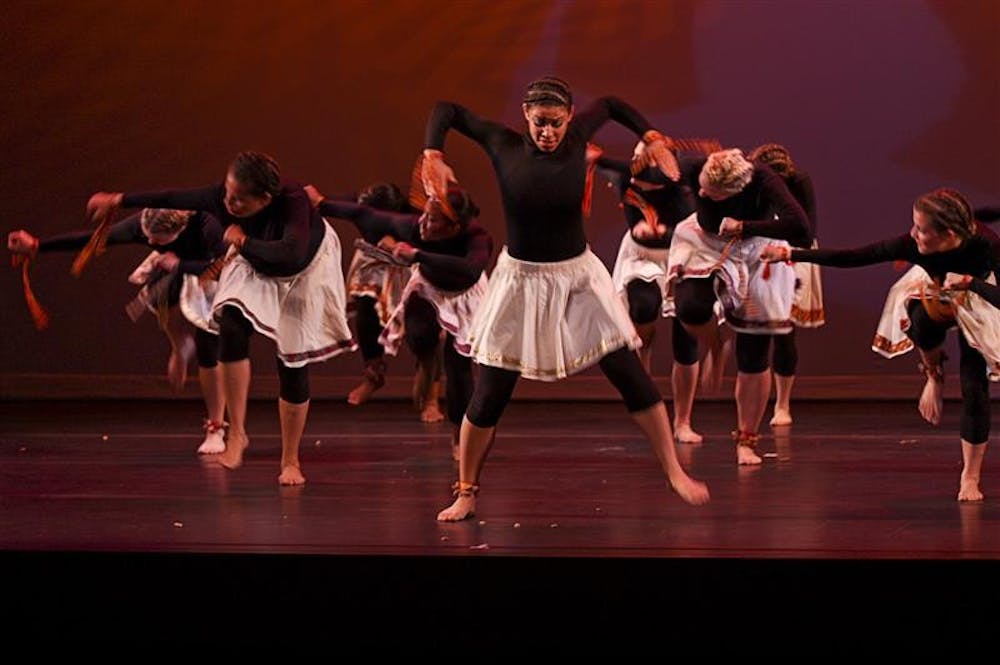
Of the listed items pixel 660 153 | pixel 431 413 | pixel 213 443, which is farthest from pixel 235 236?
pixel 431 413

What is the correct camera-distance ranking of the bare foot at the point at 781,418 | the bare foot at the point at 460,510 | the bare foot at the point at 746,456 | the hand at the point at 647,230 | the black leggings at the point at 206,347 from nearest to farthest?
the bare foot at the point at 460,510 → the bare foot at the point at 746,456 → the black leggings at the point at 206,347 → the hand at the point at 647,230 → the bare foot at the point at 781,418

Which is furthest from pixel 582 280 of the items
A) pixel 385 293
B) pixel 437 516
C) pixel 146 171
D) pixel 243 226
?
pixel 146 171

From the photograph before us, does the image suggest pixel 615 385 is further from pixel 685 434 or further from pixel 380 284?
pixel 380 284

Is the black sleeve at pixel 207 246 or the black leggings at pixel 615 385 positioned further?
the black sleeve at pixel 207 246

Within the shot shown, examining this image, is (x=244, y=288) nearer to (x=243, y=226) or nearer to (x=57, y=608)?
(x=243, y=226)

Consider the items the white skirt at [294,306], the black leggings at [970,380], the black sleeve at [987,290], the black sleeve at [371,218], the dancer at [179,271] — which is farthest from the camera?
the dancer at [179,271]

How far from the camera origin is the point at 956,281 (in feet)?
16.7

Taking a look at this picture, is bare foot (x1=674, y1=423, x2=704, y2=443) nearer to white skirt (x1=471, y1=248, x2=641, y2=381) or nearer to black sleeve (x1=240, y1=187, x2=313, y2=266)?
black sleeve (x1=240, y1=187, x2=313, y2=266)

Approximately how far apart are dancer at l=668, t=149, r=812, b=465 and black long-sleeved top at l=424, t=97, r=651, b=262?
1169mm

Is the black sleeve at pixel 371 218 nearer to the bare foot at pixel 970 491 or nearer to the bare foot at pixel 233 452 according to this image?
the bare foot at pixel 233 452

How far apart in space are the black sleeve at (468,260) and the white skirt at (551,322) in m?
0.66

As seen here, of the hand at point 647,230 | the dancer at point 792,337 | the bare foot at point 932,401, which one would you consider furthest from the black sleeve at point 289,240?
the dancer at point 792,337

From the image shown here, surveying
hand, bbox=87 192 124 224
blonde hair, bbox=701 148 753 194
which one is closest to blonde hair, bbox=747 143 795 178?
blonde hair, bbox=701 148 753 194

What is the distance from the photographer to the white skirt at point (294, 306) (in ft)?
18.8
